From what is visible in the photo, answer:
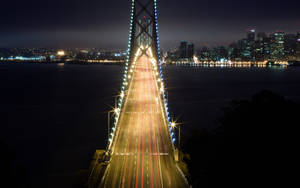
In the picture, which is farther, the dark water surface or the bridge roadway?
the dark water surface

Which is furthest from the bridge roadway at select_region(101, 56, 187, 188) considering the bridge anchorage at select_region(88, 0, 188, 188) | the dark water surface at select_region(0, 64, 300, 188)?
the dark water surface at select_region(0, 64, 300, 188)

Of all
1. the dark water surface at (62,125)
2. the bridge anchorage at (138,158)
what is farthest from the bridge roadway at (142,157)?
the dark water surface at (62,125)

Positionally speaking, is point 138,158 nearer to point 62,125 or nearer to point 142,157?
point 142,157

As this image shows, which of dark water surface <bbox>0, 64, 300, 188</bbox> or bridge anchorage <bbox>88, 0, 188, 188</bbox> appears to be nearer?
bridge anchorage <bbox>88, 0, 188, 188</bbox>

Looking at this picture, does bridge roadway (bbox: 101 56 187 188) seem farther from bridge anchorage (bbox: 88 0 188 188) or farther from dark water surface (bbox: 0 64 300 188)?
dark water surface (bbox: 0 64 300 188)

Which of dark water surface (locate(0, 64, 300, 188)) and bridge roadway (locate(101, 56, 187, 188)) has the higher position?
bridge roadway (locate(101, 56, 187, 188))

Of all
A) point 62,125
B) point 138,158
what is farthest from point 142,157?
point 62,125

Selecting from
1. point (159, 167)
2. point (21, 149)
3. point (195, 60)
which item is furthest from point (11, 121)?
point (195, 60)

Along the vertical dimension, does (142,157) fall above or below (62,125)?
above

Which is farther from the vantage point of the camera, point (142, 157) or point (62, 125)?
point (62, 125)

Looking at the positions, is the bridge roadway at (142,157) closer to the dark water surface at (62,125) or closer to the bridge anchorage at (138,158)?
the bridge anchorage at (138,158)

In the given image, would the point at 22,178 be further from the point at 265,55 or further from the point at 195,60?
the point at 265,55

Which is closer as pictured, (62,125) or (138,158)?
(138,158)
